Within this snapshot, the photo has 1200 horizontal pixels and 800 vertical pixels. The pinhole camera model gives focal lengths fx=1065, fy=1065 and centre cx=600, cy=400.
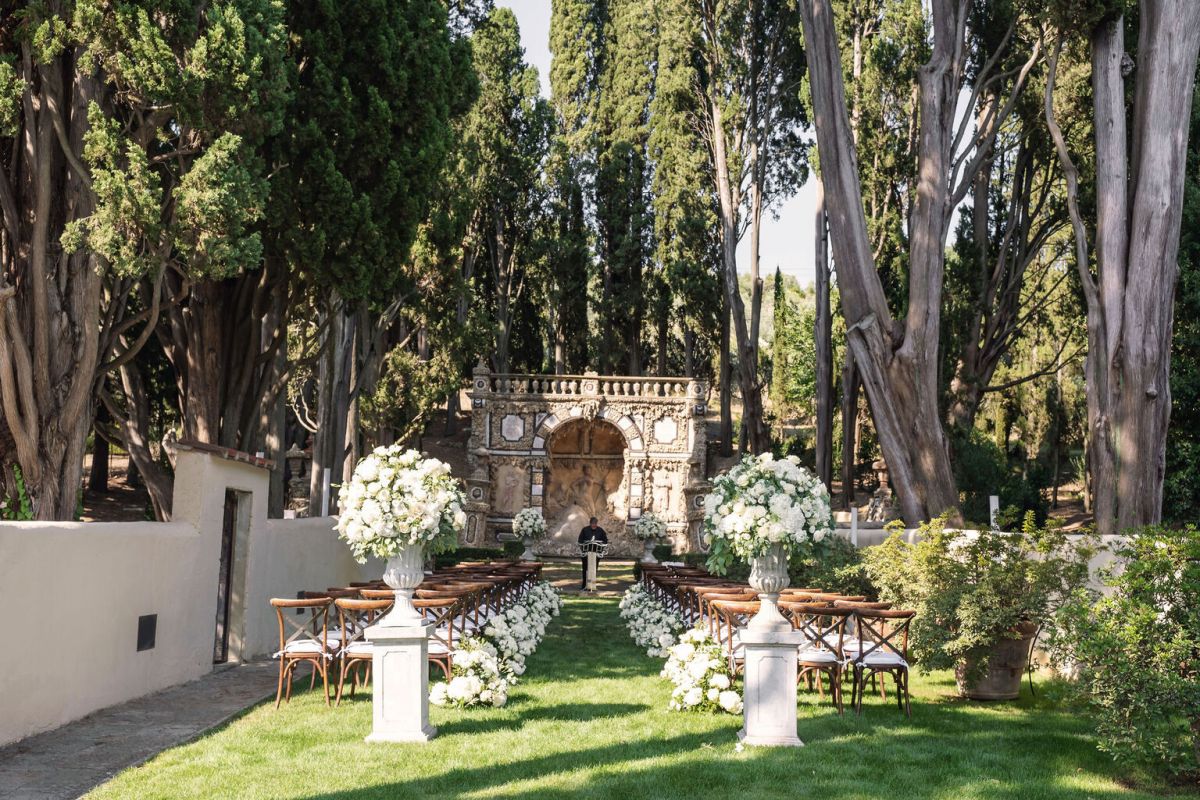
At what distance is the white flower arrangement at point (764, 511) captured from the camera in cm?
718

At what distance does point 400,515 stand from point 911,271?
30.3ft

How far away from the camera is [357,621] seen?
34.1ft

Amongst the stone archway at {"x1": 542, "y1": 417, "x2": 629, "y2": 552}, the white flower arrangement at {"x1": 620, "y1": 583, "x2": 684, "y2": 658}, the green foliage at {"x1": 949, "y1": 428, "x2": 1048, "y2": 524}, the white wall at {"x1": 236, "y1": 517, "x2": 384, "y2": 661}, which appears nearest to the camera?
the white wall at {"x1": 236, "y1": 517, "x2": 384, "y2": 661}

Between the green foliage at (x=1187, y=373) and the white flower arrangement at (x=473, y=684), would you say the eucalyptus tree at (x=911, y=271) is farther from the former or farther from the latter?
the white flower arrangement at (x=473, y=684)

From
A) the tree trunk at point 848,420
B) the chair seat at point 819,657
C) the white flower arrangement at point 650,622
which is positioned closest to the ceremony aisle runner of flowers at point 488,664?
the white flower arrangement at point 650,622

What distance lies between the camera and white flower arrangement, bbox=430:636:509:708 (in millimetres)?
8312

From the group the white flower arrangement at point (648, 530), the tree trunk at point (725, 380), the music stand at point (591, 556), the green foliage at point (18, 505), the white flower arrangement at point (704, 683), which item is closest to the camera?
the white flower arrangement at point (704, 683)

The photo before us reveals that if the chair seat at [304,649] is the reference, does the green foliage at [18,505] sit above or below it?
above

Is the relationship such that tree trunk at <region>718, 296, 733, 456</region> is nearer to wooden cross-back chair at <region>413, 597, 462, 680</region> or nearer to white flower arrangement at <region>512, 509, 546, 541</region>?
white flower arrangement at <region>512, 509, 546, 541</region>

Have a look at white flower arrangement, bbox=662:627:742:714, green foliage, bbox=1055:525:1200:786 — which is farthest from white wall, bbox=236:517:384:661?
green foliage, bbox=1055:525:1200:786

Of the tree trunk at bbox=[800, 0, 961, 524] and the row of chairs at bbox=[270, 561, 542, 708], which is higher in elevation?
the tree trunk at bbox=[800, 0, 961, 524]

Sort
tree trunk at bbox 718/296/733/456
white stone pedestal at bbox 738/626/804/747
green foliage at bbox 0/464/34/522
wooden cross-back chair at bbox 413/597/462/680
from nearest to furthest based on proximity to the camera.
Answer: white stone pedestal at bbox 738/626/804/747 < wooden cross-back chair at bbox 413/597/462/680 < green foliage at bbox 0/464/34/522 < tree trunk at bbox 718/296/733/456

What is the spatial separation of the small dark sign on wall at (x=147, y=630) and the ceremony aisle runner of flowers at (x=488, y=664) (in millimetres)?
2437

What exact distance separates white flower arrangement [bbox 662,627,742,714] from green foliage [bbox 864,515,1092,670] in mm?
1670
